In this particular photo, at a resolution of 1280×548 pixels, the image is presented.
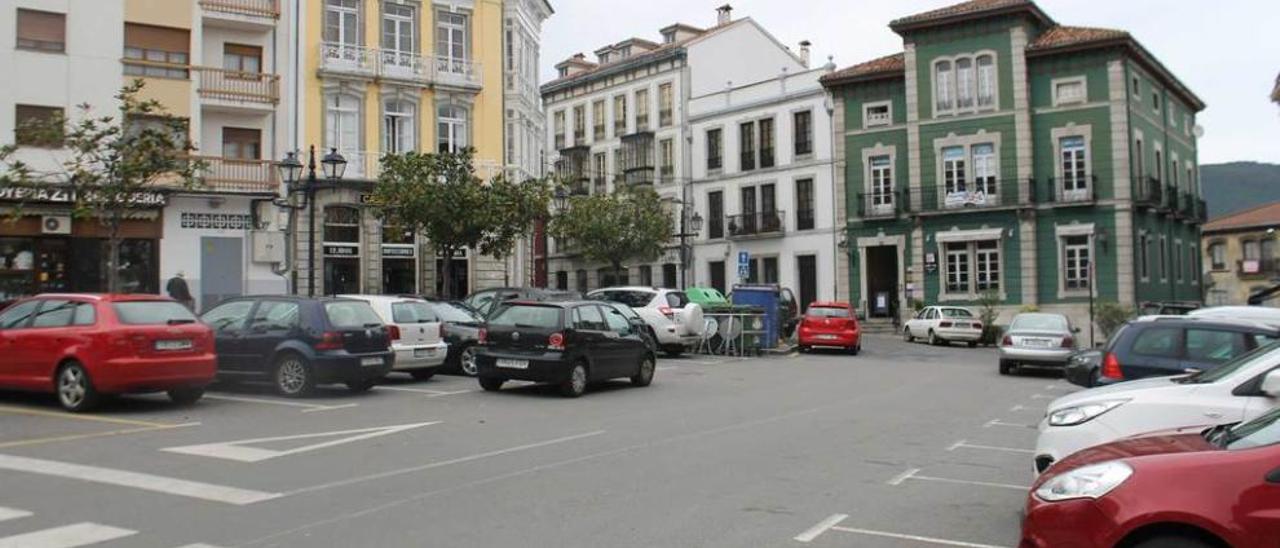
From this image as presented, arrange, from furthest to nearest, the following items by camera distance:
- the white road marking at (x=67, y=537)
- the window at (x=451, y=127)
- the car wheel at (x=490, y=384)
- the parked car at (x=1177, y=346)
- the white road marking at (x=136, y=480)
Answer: the window at (x=451, y=127) → the car wheel at (x=490, y=384) → the parked car at (x=1177, y=346) → the white road marking at (x=136, y=480) → the white road marking at (x=67, y=537)

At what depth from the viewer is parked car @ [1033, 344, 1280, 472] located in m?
7.33

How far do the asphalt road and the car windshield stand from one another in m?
7.17

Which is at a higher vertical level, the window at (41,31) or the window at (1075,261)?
the window at (41,31)

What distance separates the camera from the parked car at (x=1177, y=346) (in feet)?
35.9

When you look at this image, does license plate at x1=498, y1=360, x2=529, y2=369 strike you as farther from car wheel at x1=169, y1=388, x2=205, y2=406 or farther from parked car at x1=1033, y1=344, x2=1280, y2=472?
parked car at x1=1033, y1=344, x2=1280, y2=472

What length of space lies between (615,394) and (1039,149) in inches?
1216

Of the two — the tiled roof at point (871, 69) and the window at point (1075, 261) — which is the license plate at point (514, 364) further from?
the tiled roof at point (871, 69)

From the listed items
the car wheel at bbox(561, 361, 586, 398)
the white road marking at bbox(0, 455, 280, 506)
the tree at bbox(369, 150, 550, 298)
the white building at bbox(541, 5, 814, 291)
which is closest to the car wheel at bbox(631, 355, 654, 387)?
the car wheel at bbox(561, 361, 586, 398)

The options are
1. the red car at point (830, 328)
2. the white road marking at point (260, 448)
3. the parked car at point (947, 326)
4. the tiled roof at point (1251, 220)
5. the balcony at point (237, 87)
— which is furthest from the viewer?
the tiled roof at point (1251, 220)

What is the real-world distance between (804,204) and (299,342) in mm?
35790

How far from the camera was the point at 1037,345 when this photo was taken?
22000 millimetres

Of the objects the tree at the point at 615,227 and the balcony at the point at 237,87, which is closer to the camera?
the balcony at the point at 237,87

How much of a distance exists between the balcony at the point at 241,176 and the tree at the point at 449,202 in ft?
14.9

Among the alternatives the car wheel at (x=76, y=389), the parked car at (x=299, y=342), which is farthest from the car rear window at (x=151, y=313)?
the parked car at (x=299, y=342)
